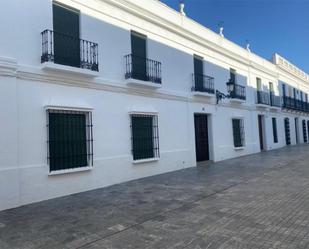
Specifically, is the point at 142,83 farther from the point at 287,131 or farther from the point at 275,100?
the point at 287,131

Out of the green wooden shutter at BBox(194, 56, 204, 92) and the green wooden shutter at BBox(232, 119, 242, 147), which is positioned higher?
the green wooden shutter at BBox(194, 56, 204, 92)

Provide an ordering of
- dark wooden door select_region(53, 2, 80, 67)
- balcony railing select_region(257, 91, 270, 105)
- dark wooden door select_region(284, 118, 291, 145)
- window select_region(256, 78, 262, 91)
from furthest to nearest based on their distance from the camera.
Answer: dark wooden door select_region(284, 118, 291, 145) → window select_region(256, 78, 262, 91) → balcony railing select_region(257, 91, 270, 105) → dark wooden door select_region(53, 2, 80, 67)

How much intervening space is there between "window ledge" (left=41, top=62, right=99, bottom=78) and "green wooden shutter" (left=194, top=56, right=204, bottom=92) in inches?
222

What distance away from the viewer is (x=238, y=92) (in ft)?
49.9

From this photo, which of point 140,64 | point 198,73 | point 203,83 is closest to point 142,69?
point 140,64

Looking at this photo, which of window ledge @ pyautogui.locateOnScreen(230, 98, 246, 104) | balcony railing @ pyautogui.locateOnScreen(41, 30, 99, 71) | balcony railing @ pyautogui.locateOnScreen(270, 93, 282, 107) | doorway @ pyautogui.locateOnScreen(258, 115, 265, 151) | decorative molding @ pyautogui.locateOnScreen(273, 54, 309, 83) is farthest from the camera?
decorative molding @ pyautogui.locateOnScreen(273, 54, 309, 83)

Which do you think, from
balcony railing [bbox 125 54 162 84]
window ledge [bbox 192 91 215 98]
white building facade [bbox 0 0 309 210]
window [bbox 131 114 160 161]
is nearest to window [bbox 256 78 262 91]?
white building facade [bbox 0 0 309 210]

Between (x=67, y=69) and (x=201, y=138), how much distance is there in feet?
24.1

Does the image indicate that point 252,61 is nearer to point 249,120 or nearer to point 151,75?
point 249,120

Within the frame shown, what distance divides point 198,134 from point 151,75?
12.8 ft

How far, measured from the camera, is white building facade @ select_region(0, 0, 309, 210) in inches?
250

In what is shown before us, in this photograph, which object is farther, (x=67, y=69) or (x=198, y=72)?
(x=198, y=72)

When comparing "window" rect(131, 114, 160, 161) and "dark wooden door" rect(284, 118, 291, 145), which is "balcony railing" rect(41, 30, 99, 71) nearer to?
"window" rect(131, 114, 160, 161)

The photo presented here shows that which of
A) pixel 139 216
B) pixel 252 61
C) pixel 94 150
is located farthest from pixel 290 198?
pixel 252 61
